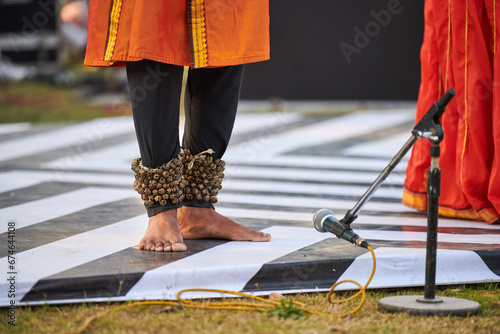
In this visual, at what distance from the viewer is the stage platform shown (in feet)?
4.98

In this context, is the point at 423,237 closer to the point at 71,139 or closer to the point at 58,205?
the point at 58,205

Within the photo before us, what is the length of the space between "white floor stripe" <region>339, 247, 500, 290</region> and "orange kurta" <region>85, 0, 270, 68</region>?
60 centimetres

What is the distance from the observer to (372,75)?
5.40 m

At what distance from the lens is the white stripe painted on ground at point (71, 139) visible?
403 cm

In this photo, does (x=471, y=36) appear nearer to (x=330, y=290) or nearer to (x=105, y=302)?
(x=330, y=290)

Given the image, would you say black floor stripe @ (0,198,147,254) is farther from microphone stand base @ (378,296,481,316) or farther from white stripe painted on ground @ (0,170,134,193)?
microphone stand base @ (378,296,481,316)

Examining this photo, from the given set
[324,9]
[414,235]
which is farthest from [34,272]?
[324,9]

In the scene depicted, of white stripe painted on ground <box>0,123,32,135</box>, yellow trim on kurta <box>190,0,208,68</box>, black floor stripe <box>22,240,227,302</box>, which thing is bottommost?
black floor stripe <box>22,240,227,302</box>

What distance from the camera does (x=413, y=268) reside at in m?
1.68

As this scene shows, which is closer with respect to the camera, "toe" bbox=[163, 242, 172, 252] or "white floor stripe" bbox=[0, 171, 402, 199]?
"toe" bbox=[163, 242, 172, 252]

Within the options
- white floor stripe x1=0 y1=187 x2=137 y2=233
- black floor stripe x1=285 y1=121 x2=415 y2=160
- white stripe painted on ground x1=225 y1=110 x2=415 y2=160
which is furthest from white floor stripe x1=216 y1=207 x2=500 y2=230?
black floor stripe x1=285 y1=121 x2=415 y2=160

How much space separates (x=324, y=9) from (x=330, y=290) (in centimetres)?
398

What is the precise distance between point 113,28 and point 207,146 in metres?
0.41

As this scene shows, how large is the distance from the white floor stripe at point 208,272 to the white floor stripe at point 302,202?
2.56 feet
